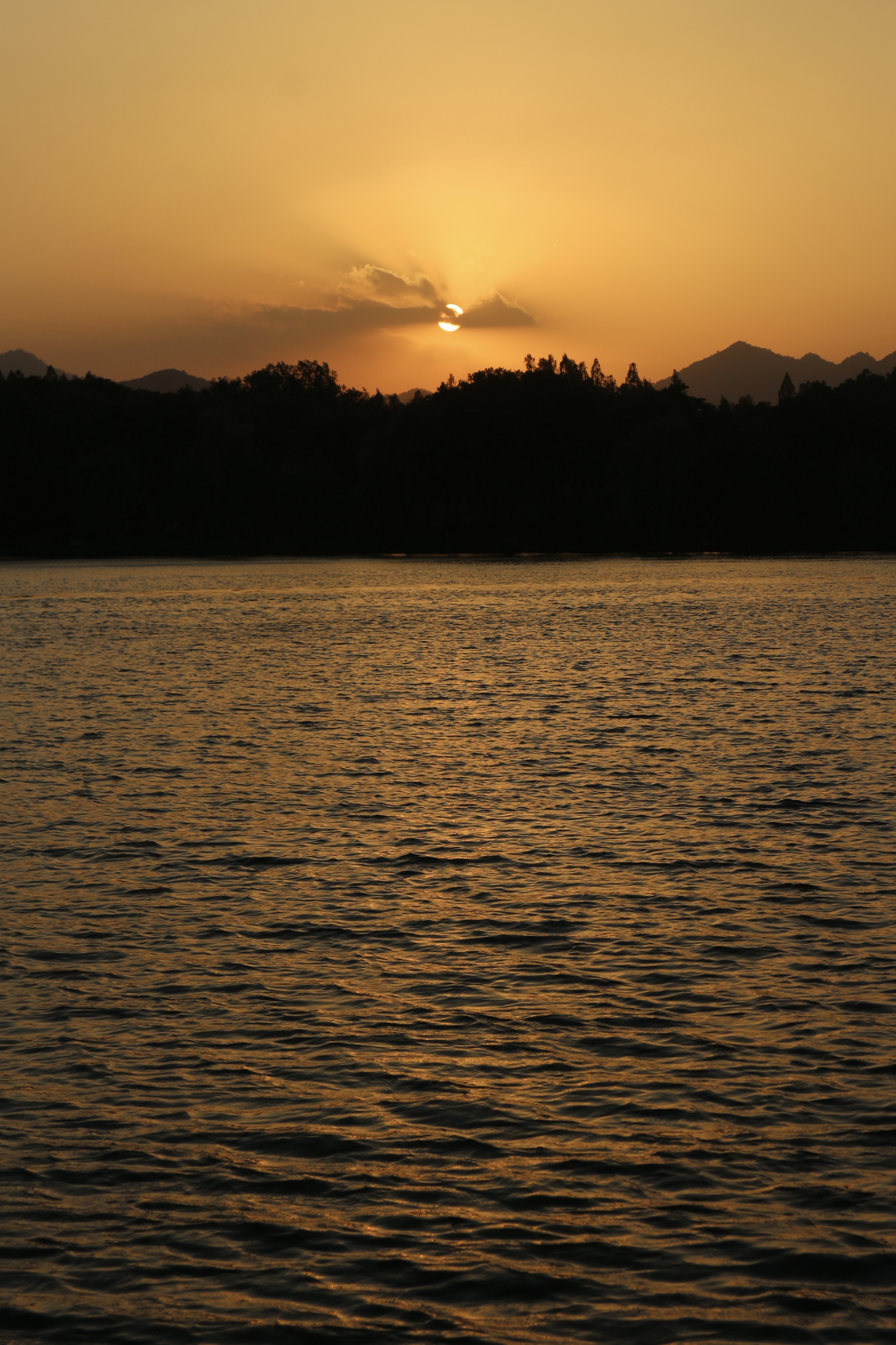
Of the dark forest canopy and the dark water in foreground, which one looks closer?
the dark water in foreground

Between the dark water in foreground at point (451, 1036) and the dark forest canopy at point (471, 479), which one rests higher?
the dark forest canopy at point (471, 479)

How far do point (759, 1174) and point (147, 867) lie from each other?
1331 cm

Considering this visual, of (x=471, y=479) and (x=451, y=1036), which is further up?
(x=471, y=479)

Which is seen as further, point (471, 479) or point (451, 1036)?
point (471, 479)

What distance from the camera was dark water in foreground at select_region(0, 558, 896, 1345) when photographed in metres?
9.63

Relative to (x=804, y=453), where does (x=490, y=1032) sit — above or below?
below

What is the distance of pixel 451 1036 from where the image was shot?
14.3m

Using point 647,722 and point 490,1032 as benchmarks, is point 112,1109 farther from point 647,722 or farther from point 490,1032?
point 647,722

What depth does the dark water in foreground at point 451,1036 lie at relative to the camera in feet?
31.6

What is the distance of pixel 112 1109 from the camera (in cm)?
1251

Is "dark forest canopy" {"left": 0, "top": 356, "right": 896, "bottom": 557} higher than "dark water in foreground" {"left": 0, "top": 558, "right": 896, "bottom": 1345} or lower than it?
higher

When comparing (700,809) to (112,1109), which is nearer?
(112,1109)

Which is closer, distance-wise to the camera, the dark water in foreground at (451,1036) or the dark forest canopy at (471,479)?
the dark water in foreground at (451,1036)

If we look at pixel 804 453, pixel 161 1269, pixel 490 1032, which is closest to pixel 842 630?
pixel 490 1032
